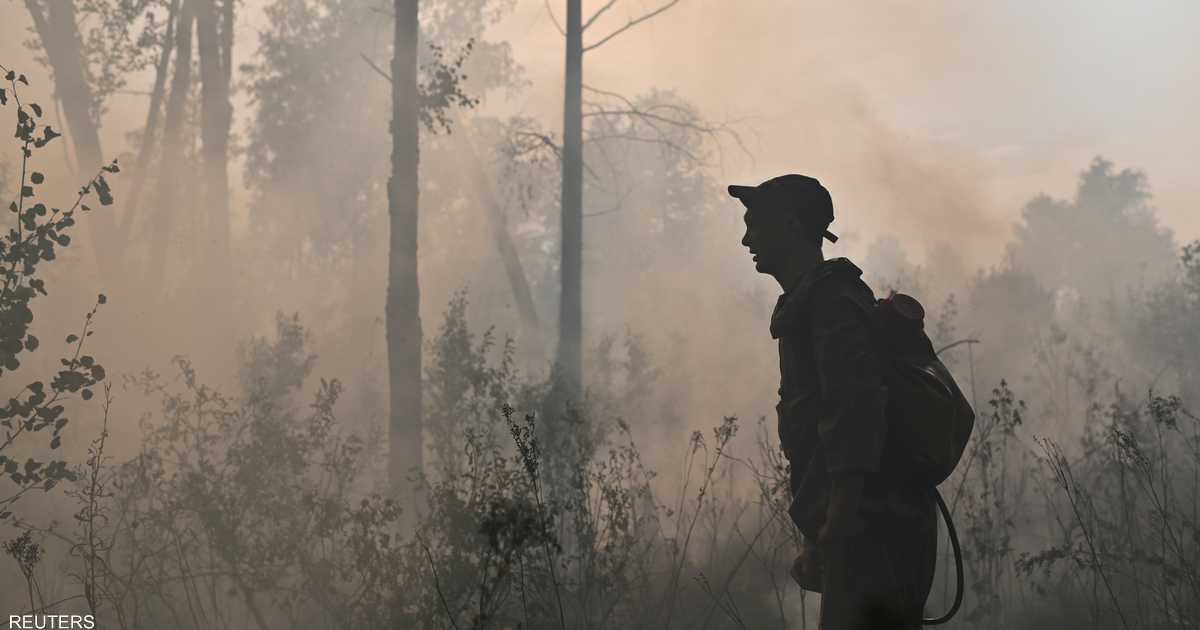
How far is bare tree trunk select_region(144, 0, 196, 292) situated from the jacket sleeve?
11676 millimetres

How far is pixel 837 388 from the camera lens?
2.68 metres

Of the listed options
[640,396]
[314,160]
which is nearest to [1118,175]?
[314,160]

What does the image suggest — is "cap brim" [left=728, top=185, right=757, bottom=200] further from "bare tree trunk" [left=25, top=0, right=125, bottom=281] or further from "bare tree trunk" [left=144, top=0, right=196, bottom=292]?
"bare tree trunk" [left=144, top=0, right=196, bottom=292]

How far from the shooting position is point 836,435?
8.72 feet

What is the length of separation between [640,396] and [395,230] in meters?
4.12

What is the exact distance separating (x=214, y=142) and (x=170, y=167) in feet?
3.46

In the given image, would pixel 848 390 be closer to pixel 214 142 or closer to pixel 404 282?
pixel 404 282

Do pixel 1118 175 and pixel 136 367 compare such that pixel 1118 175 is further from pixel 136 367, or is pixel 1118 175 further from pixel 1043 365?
pixel 136 367

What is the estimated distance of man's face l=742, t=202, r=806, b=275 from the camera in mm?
2980

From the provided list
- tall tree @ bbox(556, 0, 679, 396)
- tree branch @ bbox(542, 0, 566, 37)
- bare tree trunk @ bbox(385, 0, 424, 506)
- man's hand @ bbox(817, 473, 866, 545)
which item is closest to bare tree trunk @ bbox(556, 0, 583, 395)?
tall tree @ bbox(556, 0, 679, 396)

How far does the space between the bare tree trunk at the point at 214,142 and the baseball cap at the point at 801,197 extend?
10795 mm

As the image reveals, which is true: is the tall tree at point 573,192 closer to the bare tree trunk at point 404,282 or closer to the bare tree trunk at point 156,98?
the bare tree trunk at point 404,282

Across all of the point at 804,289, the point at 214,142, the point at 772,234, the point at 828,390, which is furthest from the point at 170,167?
the point at 828,390

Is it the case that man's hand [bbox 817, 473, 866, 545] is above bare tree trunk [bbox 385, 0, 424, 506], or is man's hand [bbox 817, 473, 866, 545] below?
below
